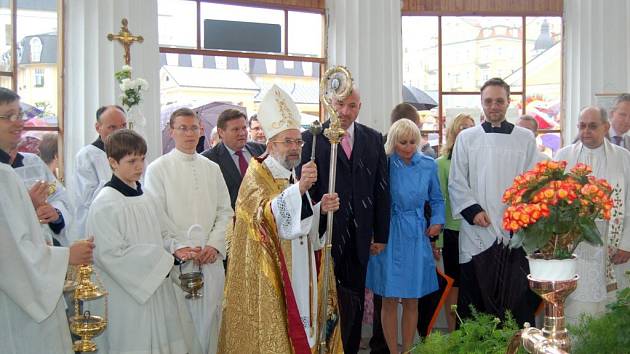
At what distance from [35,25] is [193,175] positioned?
3.53m

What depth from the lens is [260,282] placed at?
4277mm

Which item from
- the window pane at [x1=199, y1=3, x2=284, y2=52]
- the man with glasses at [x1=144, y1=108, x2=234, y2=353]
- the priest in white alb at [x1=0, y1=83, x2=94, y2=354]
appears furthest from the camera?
the window pane at [x1=199, y1=3, x2=284, y2=52]

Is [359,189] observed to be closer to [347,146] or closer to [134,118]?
[347,146]

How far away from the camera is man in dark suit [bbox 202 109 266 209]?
5820mm

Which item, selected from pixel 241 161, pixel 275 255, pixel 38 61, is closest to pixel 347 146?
pixel 241 161

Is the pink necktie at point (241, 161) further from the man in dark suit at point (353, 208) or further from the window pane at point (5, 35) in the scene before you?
the window pane at point (5, 35)

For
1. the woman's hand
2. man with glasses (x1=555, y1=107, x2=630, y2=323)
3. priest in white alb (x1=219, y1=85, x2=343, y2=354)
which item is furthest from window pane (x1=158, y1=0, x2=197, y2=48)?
man with glasses (x1=555, y1=107, x2=630, y2=323)

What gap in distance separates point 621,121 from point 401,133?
2436 mm

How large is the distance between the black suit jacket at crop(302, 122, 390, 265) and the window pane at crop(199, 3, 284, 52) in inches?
161

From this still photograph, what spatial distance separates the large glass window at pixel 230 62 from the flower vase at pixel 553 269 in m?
6.55

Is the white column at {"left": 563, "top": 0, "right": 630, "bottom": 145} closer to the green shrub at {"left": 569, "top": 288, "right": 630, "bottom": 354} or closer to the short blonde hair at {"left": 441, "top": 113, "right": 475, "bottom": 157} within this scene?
the short blonde hair at {"left": 441, "top": 113, "right": 475, "bottom": 157}

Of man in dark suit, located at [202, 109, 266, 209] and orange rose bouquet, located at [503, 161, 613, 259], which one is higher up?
man in dark suit, located at [202, 109, 266, 209]

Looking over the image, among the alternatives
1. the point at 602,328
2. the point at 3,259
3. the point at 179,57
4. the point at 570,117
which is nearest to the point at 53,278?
the point at 3,259

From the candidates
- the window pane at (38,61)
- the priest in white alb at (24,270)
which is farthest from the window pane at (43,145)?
the priest in white alb at (24,270)
